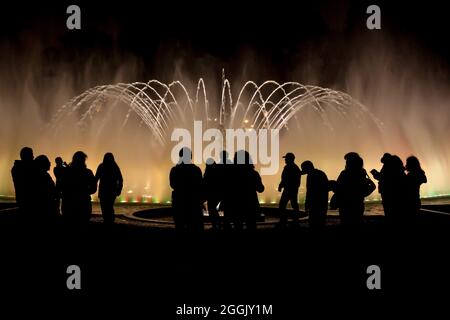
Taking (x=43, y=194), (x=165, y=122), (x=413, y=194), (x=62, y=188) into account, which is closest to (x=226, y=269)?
(x=43, y=194)

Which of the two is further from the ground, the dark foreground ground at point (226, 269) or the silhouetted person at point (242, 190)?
the silhouetted person at point (242, 190)

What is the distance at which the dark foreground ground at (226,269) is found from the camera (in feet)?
17.2

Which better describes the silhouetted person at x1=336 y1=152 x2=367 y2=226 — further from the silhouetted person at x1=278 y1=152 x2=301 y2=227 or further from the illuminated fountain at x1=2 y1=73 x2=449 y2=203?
the illuminated fountain at x1=2 y1=73 x2=449 y2=203

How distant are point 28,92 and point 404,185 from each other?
28065 millimetres

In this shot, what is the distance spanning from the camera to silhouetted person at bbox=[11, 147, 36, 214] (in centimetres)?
692

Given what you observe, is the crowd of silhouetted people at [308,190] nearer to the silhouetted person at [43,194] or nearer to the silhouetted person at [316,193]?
the silhouetted person at [316,193]

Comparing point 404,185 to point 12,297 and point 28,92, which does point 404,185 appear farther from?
point 28,92

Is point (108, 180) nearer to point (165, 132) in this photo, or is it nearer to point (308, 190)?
point (308, 190)

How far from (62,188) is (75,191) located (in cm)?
33

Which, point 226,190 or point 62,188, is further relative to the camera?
point 62,188

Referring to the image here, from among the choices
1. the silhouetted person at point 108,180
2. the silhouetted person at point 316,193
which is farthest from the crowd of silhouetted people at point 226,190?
the silhouetted person at point 108,180

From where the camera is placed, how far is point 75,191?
8336 mm

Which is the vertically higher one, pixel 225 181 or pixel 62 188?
pixel 225 181

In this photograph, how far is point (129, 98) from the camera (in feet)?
88.0
